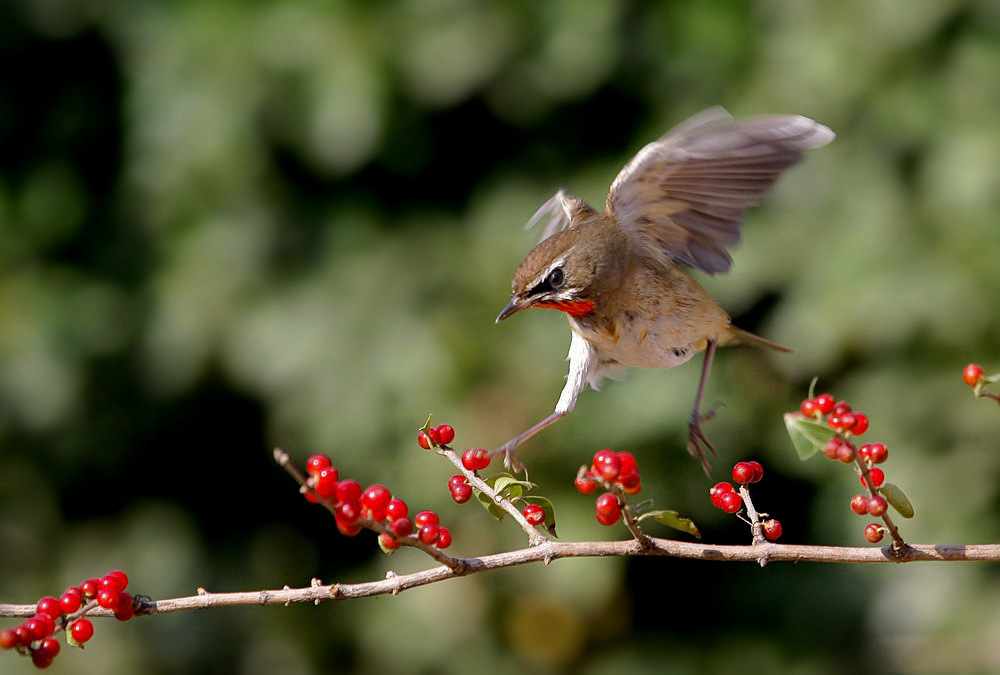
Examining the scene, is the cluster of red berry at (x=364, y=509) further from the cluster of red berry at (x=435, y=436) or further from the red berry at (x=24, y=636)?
the red berry at (x=24, y=636)

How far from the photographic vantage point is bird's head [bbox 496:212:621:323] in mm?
2248

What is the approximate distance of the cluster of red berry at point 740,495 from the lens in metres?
1.68

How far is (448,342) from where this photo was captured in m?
3.62

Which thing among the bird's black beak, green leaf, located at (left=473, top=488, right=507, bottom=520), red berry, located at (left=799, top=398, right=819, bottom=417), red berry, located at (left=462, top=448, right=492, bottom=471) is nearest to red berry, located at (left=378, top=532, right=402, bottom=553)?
green leaf, located at (left=473, top=488, right=507, bottom=520)

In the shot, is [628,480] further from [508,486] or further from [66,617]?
[66,617]

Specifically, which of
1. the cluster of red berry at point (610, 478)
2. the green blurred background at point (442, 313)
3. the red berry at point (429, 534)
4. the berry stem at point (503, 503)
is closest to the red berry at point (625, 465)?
the cluster of red berry at point (610, 478)

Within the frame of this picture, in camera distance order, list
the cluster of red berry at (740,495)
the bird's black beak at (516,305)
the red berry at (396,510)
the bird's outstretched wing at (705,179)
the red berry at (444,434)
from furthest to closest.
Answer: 1. the bird's black beak at (516,305)
2. the bird's outstretched wing at (705,179)
3. the red berry at (444,434)
4. the cluster of red berry at (740,495)
5. the red berry at (396,510)

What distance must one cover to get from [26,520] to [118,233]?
118 cm

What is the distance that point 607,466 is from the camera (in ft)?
4.84

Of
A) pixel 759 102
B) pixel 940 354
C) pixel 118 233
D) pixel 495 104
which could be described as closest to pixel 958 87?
pixel 759 102

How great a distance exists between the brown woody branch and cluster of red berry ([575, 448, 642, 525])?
0.25 ft

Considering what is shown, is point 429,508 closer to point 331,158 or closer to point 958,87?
point 331,158

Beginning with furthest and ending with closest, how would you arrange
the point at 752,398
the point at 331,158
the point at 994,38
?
the point at 331,158
the point at 752,398
the point at 994,38

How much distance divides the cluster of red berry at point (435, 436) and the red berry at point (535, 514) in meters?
0.17
